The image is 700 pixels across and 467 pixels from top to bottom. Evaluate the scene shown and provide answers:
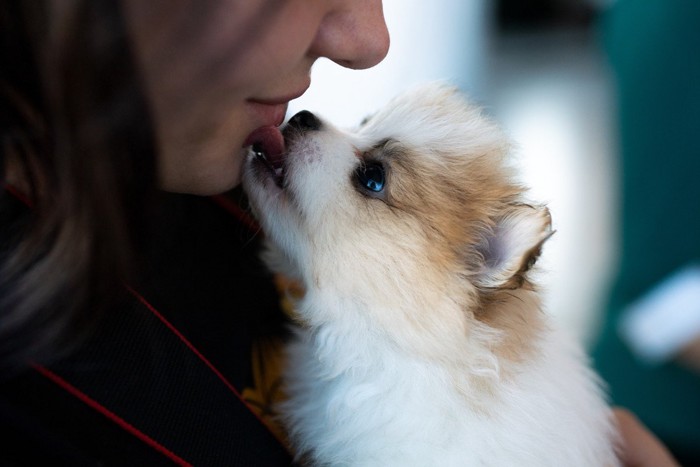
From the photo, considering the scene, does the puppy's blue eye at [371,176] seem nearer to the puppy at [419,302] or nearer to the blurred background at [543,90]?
the puppy at [419,302]

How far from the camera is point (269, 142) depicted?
1304mm

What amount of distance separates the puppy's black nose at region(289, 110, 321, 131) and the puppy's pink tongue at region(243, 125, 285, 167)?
0.05m

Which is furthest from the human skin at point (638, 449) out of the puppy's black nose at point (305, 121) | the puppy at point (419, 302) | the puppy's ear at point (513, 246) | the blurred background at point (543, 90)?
the blurred background at point (543, 90)

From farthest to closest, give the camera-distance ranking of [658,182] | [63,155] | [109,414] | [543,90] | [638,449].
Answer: [543,90] → [658,182] → [638,449] → [109,414] → [63,155]

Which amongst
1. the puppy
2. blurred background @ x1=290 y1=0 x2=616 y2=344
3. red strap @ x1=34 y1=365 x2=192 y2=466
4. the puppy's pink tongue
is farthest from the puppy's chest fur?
blurred background @ x1=290 y1=0 x2=616 y2=344

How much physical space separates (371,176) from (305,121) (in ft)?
0.58

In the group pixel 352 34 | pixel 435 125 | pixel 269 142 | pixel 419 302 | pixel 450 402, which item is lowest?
pixel 450 402

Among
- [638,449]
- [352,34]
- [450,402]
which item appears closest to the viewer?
[352,34]

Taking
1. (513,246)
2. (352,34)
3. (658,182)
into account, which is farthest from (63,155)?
(658,182)

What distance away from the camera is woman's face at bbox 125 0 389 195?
896 millimetres

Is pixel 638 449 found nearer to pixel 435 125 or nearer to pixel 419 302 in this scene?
pixel 419 302

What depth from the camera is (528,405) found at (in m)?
1.27

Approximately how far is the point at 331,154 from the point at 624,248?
4.72 feet

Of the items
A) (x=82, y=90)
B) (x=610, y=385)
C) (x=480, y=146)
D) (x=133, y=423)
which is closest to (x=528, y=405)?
(x=480, y=146)
